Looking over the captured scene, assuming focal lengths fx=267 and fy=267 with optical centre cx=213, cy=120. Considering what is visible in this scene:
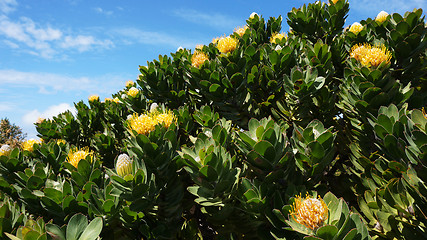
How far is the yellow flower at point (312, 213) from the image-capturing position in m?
1.36

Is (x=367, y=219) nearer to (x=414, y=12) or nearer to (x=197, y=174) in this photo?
(x=197, y=174)

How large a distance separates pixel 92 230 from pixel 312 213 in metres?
1.17

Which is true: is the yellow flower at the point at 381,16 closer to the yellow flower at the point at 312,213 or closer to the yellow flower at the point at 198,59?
the yellow flower at the point at 198,59

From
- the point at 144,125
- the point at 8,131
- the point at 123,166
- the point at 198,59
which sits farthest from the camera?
the point at 8,131

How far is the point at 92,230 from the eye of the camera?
1452mm

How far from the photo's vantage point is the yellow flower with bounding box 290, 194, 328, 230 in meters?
1.36

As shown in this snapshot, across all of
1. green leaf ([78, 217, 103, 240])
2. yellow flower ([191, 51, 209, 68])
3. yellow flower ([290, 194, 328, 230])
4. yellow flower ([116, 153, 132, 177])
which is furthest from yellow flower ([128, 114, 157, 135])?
yellow flower ([290, 194, 328, 230])

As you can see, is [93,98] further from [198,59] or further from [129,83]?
[198,59]

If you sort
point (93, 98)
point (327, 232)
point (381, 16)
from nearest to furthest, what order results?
point (327, 232) < point (381, 16) < point (93, 98)

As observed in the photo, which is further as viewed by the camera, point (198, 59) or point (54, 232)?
point (198, 59)

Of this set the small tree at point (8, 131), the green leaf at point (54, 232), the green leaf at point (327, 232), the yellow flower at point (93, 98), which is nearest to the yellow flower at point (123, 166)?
the green leaf at point (54, 232)

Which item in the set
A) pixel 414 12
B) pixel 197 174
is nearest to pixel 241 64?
pixel 197 174

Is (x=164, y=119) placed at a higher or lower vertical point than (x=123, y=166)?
higher

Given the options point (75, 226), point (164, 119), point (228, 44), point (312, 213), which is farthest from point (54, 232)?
point (228, 44)
